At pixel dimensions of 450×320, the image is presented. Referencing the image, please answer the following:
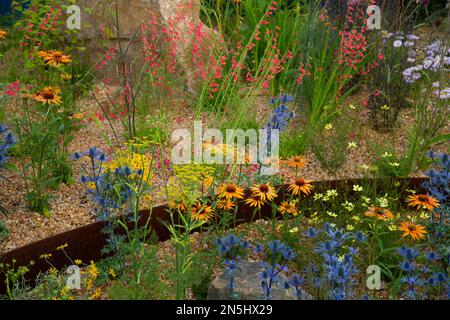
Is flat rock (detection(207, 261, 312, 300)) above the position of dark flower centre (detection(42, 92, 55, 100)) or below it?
below

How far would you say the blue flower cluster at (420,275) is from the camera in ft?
10.5

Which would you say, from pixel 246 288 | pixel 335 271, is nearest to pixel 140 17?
pixel 246 288

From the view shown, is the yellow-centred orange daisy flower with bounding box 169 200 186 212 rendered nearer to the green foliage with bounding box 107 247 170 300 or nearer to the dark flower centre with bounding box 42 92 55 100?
the green foliage with bounding box 107 247 170 300

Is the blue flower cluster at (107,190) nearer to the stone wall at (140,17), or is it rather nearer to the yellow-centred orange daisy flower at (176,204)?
the yellow-centred orange daisy flower at (176,204)

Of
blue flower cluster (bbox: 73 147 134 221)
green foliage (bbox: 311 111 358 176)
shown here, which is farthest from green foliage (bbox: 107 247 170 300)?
green foliage (bbox: 311 111 358 176)

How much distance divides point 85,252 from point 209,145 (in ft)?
2.96

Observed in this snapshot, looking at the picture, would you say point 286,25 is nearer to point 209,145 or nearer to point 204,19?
point 204,19

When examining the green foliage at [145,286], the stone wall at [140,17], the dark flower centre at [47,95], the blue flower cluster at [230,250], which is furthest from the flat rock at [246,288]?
the stone wall at [140,17]

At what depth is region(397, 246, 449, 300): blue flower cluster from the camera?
126 inches

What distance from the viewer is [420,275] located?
364 cm

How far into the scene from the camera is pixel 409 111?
17.8 ft

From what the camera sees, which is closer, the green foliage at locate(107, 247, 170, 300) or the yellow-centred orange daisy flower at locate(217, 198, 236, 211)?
the green foliage at locate(107, 247, 170, 300)
